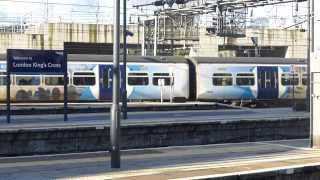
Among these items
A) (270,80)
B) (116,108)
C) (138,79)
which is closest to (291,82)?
(270,80)

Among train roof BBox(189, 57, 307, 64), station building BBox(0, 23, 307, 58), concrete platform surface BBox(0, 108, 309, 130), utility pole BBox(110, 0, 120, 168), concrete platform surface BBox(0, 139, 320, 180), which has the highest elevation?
station building BBox(0, 23, 307, 58)

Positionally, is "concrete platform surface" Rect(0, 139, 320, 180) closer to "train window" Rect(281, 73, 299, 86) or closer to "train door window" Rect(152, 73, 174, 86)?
"train door window" Rect(152, 73, 174, 86)

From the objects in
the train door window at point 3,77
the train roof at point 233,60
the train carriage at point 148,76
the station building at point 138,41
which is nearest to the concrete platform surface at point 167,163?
the train door window at point 3,77

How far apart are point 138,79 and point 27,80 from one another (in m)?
6.30

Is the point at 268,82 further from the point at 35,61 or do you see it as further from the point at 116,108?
the point at 116,108

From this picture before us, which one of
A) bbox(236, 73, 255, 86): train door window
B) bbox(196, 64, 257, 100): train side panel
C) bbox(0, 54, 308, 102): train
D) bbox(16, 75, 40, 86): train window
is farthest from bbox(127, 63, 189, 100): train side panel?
bbox(16, 75, 40, 86): train window

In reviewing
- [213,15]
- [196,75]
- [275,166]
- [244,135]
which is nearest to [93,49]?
[213,15]

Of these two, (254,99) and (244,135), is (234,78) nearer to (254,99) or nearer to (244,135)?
(254,99)

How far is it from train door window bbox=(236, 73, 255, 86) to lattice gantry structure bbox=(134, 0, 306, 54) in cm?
515

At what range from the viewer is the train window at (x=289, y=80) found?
41.2 meters

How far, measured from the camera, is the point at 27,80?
3522 cm

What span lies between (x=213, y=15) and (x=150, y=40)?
9.97 m

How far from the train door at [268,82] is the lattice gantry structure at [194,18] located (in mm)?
4652

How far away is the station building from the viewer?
56875 millimetres
